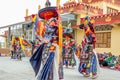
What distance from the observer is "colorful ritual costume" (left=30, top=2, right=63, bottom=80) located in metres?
5.91

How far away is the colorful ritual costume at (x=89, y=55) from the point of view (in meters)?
8.84

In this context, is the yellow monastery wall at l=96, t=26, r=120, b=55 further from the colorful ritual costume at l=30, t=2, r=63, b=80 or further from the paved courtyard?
the colorful ritual costume at l=30, t=2, r=63, b=80

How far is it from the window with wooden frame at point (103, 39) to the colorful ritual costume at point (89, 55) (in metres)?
10.7

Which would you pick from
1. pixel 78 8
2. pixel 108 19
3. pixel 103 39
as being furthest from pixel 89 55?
pixel 78 8

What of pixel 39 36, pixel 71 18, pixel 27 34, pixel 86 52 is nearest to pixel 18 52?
pixel 71 18

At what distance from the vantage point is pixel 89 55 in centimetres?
900

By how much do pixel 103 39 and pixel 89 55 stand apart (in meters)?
11.2

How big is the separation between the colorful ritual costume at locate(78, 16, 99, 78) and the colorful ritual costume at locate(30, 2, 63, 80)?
2775 millimetres

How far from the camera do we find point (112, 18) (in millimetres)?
19078

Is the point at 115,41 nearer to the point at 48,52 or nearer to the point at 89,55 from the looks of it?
the point at 89,55

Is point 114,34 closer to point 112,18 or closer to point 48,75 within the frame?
point 112,18

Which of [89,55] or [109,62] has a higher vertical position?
[89,55]

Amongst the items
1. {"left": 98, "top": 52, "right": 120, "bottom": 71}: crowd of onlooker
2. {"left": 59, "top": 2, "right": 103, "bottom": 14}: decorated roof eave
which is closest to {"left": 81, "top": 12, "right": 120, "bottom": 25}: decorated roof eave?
{"left": 59, "top": 2, "right": 103, "bottom": 14}: decorated roof eave

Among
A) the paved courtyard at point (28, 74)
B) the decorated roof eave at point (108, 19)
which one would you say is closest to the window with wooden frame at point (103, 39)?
the decorated roof eave at point (108, 19)
